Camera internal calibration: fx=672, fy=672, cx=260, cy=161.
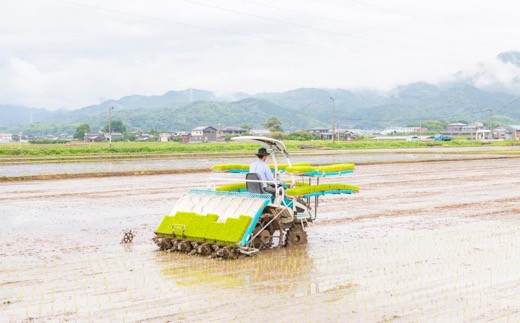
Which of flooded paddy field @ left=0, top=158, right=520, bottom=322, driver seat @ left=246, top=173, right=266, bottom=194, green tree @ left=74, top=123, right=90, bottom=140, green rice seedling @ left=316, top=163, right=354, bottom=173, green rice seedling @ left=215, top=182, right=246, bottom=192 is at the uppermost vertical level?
green tree @ left=74, top=123, right=90, bottom=140

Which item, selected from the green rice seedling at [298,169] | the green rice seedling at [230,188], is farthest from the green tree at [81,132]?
the green rice seedling at [298,169]

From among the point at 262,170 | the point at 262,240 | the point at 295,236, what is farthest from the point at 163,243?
the point at 295,236

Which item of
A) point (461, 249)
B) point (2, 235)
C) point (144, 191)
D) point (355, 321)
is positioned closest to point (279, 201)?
point (461, 249)

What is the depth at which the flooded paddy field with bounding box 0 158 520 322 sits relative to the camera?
30.8ft

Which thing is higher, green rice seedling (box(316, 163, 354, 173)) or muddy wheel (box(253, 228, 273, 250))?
green rice seedling (box(316, 163, 354, 173))

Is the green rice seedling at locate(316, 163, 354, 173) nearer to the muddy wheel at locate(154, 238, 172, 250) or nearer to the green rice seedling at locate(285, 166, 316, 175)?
the green rice seedling at locate(285, 166, 316, 175)

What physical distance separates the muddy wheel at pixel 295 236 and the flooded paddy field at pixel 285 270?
0.96 ft

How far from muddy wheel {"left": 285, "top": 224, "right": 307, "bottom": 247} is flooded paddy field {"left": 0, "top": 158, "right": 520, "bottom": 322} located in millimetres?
294

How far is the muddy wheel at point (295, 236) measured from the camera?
14242mm

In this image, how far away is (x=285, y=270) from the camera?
1197 centimetres

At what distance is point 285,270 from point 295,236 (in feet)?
7.86

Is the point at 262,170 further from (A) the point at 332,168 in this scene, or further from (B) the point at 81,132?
(B) the point at 81,132

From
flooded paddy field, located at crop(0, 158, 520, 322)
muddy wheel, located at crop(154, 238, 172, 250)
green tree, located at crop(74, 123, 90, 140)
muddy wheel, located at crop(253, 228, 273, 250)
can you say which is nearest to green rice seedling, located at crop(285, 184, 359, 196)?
muddy wheel, located at crop(253, 228, 273, 250)

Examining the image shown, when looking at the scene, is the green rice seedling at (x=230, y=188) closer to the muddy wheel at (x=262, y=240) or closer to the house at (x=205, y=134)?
the muddy wheel at (x=262, y=240)
